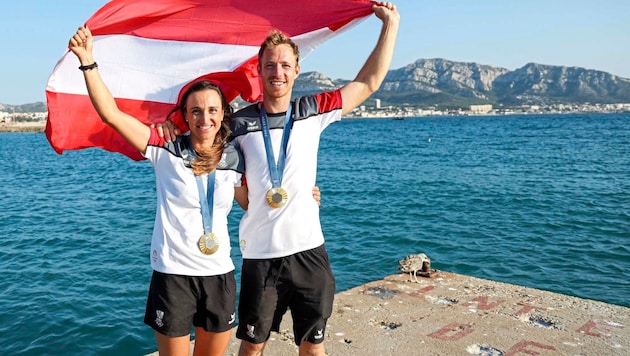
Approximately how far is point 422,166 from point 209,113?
33.5 meters

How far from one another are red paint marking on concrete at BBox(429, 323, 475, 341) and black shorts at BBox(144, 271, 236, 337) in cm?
303

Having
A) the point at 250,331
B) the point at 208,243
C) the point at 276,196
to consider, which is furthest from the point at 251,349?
the point at 276,196

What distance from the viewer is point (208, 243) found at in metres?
3.59

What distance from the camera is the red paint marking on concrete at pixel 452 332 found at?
5906mm

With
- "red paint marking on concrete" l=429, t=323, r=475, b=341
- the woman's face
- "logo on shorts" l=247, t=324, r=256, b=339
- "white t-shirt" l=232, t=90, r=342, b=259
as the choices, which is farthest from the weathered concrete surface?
the woman's face

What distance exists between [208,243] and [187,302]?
16.2 inches

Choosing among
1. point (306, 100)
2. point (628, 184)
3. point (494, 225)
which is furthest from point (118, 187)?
point (306, 100)

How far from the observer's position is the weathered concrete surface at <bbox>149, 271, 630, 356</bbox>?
5.64 metres

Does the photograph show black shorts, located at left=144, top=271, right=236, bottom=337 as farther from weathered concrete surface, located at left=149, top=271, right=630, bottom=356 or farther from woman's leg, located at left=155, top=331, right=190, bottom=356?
weathered concrete surface, located at left=149, top=271, right=630, bottom=356

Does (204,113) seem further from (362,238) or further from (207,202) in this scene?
(362,238)

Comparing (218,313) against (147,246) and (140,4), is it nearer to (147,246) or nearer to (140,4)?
(140,4)

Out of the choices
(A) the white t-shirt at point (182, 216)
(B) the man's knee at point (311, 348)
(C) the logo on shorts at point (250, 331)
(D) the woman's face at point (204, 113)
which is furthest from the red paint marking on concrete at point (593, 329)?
(D) the woman's face at point (204, 113)

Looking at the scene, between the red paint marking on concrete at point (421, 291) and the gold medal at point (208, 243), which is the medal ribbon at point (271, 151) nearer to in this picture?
the gold medal at point (208, 243)

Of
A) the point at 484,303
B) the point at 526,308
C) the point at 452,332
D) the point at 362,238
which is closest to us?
the point at 452,332
